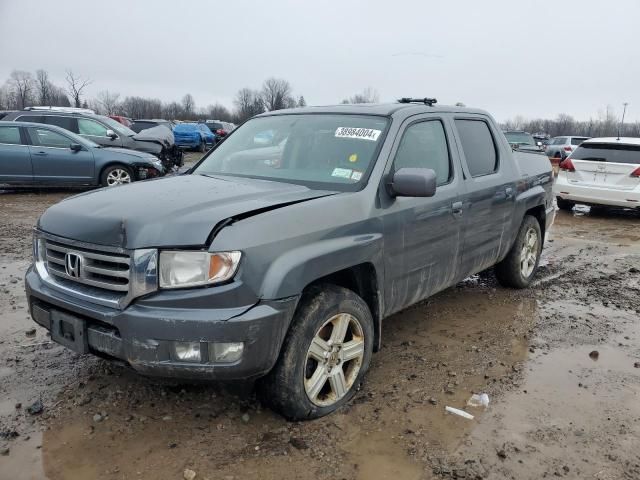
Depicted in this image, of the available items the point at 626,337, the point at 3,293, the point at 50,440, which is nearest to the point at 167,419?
the point at 50,440

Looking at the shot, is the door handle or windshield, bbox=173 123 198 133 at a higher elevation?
windshield, bbox=173 123 198 133

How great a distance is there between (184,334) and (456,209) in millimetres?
2373

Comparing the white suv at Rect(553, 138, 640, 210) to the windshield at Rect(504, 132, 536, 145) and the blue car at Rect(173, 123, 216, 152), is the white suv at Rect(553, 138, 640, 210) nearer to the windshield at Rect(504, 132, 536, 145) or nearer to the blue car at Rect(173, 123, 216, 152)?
the windshield at Rect(504, 132, 536, 145)

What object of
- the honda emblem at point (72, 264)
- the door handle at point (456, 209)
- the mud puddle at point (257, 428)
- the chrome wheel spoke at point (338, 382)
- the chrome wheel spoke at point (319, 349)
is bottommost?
the mud puddle at point (257, 428)

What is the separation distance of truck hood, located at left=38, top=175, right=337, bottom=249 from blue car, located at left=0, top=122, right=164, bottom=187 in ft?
27.2

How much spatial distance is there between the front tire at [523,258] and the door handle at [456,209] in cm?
154

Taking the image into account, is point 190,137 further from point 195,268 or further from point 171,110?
point 171,110

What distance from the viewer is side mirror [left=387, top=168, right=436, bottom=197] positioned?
3.32 m

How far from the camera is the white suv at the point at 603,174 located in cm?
1038

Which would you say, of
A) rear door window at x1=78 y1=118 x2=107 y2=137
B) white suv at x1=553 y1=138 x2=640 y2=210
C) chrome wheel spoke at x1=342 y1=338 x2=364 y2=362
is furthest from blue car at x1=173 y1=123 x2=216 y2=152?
chrome wheel spoke at x1=342 y1=338 x2=364 y2=362

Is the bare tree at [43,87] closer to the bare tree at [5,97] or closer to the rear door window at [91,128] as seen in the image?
the bare tree at [5,97]

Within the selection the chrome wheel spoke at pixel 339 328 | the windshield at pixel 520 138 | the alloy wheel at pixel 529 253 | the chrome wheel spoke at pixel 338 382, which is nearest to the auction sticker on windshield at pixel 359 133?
the chrome wheel spoke at pixel 339 328

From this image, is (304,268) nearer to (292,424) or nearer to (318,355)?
(318,355)

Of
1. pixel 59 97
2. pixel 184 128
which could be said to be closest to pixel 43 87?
pixel 59 97
